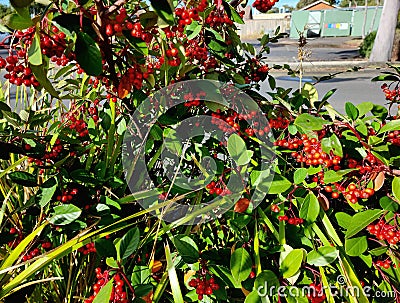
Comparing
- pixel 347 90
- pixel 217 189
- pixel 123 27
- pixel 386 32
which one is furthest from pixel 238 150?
pixel 386 32

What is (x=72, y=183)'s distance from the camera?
0.86 m

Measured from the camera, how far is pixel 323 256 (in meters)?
0.73

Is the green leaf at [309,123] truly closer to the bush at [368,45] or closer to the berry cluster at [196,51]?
the berry cluster at [196,51]

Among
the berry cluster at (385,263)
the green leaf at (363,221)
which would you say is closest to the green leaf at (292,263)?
the green leaf at (363,221)

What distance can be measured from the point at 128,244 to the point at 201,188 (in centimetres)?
21

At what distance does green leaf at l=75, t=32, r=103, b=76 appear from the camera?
22.6 inches

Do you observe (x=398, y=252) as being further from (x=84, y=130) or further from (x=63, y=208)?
(x=84, y=130)

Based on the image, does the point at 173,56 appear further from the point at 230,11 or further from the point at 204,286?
the point at 204,286

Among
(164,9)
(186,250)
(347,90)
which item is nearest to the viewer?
(164,9)

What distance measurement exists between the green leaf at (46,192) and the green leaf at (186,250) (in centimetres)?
27

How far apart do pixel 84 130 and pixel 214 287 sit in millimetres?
560

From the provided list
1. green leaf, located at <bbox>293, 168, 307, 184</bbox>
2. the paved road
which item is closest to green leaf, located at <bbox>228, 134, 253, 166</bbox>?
green leaf, located at <bbox>293, 168, 307, 184</bbox>

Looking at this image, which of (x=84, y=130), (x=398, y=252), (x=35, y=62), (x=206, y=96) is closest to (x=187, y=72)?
(x=206, y=96)

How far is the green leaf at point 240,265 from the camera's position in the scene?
0.72m
